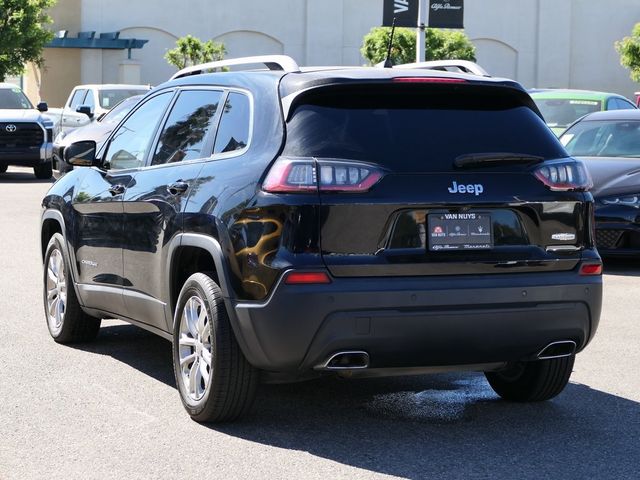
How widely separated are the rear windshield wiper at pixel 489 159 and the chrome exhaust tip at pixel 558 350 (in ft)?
2.89

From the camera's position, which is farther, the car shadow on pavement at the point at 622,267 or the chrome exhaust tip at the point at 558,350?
the car shadow on pavement at the point at 622,267

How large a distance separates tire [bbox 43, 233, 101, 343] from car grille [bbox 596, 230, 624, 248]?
5950mm

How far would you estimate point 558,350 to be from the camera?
6059mm

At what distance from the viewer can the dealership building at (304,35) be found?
54875 mm

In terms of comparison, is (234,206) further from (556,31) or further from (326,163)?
(556,31)

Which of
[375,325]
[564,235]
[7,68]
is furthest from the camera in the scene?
[7,68]

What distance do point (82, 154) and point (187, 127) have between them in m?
1.32

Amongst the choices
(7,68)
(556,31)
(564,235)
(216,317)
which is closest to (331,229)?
(216,317)

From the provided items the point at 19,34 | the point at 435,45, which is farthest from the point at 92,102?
the point at 435,45

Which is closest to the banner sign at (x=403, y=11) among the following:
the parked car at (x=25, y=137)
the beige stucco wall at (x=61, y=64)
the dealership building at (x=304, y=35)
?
the parked car at (x=25, y=137)

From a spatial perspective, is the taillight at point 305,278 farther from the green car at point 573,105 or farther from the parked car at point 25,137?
the parked car at point 25,137

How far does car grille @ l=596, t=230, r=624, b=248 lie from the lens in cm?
1244

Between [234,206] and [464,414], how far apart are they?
1.69m

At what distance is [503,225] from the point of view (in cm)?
586
